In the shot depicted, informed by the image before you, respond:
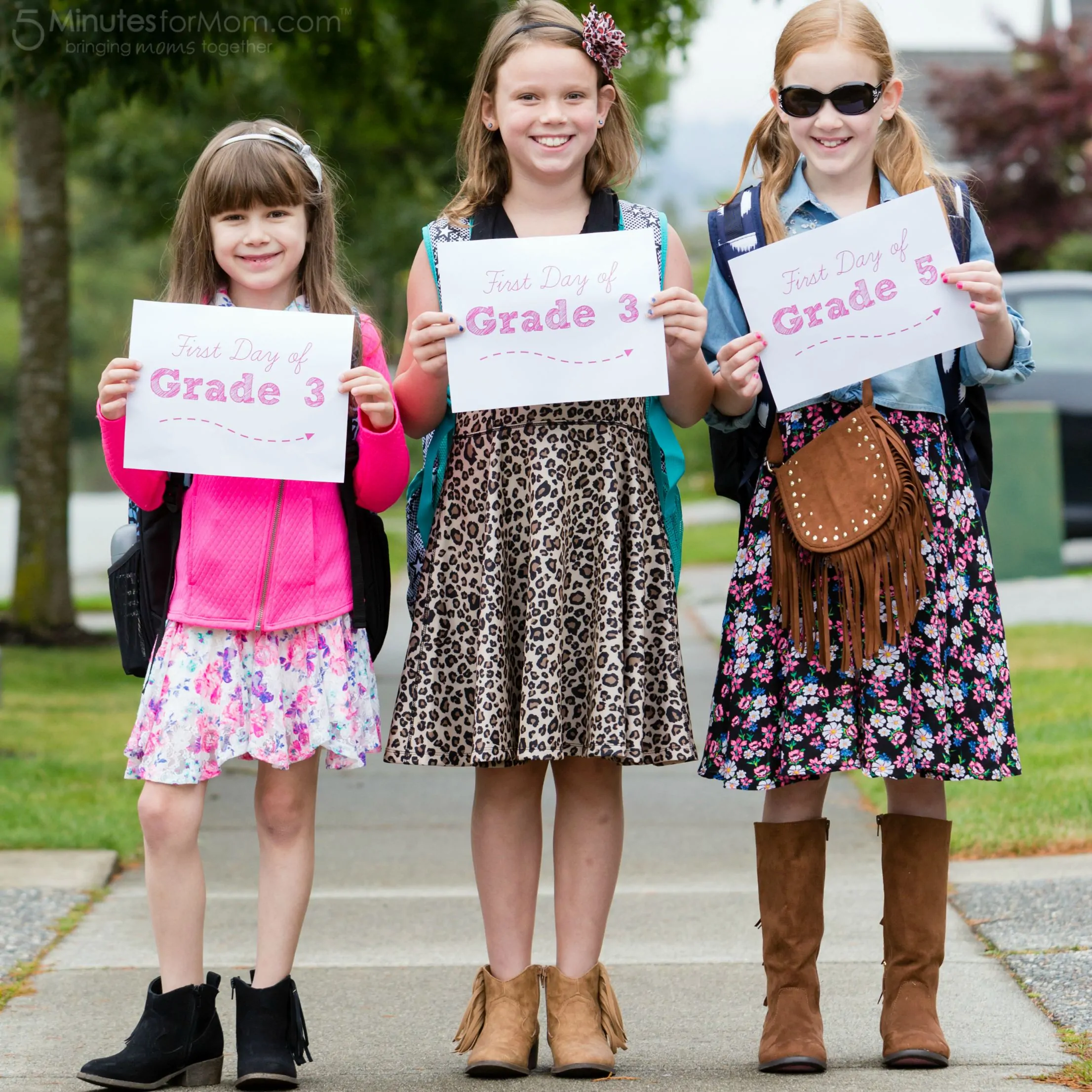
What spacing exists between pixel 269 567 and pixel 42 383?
7.31 metres

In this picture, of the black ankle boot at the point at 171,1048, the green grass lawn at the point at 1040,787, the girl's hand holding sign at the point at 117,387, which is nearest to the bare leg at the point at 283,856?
the black ankle boot at the point at 171,1048

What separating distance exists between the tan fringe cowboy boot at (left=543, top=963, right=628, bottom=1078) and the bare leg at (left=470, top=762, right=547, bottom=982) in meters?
0.08

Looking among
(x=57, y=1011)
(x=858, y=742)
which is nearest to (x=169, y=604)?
(x=57, y=1011)

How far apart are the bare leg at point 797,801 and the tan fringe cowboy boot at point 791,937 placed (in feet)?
0.05

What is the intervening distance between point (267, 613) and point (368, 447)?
1.17ft

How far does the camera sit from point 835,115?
315 cm

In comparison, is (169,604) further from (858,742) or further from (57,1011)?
(858,742)

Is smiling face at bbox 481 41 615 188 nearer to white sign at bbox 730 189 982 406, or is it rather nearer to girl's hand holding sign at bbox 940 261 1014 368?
white sign at bbox 730 189 982 406

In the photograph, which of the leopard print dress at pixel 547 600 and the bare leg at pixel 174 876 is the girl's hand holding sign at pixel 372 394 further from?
the bare leg at pixel 174 876

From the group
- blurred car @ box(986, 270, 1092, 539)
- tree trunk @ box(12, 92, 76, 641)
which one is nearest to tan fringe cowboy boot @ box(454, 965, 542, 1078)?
tree trunk @ box(12, 92, 76, 641)

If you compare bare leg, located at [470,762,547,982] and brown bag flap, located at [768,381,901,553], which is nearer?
brown bag flap, located at [768,381,901,553]

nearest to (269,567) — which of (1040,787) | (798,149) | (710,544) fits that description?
(798,149)

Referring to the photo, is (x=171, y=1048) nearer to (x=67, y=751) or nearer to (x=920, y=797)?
(x=920, y=797)

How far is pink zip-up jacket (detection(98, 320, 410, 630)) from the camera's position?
3.16 meters
